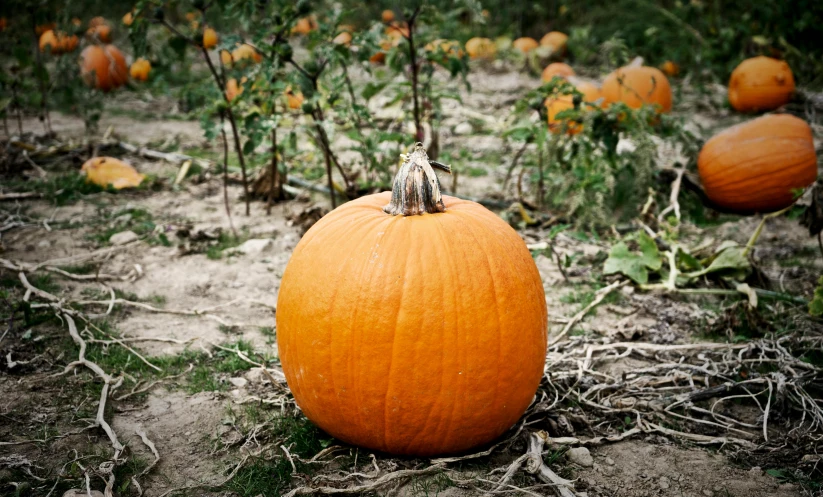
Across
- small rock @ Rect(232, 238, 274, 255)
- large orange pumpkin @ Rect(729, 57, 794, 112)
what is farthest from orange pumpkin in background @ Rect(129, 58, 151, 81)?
large orange pumpkin @ Rect(729, 57, 794, 112)

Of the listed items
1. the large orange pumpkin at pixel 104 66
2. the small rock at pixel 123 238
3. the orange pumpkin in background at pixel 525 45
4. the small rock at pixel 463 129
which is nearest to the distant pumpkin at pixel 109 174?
the small rock at pixel 123 238

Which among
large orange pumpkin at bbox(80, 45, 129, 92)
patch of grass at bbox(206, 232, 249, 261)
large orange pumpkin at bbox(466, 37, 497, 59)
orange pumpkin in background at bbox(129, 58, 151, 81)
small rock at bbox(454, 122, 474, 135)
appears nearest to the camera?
patch of grass at bbox(206, 232, 249, 261)

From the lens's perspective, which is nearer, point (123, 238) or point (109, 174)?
point (123, 238)

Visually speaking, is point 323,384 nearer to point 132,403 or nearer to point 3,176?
point 132,403

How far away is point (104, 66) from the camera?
8633 mm

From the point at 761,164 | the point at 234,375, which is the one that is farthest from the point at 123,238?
the point at 761,164

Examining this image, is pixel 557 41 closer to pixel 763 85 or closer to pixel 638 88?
pixel 763 85

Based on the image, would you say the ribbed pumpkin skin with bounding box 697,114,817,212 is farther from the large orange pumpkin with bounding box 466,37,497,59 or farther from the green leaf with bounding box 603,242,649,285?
the large orange pumpkin with bounding box 466,37,497,59

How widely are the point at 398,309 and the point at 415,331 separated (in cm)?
9

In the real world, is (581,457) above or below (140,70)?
below

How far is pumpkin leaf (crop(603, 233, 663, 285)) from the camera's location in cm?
385

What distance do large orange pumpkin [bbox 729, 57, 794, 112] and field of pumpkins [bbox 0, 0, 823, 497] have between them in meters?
1.82

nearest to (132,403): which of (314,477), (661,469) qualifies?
(314,477)

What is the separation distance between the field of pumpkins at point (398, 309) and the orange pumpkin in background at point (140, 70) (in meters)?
2.94
